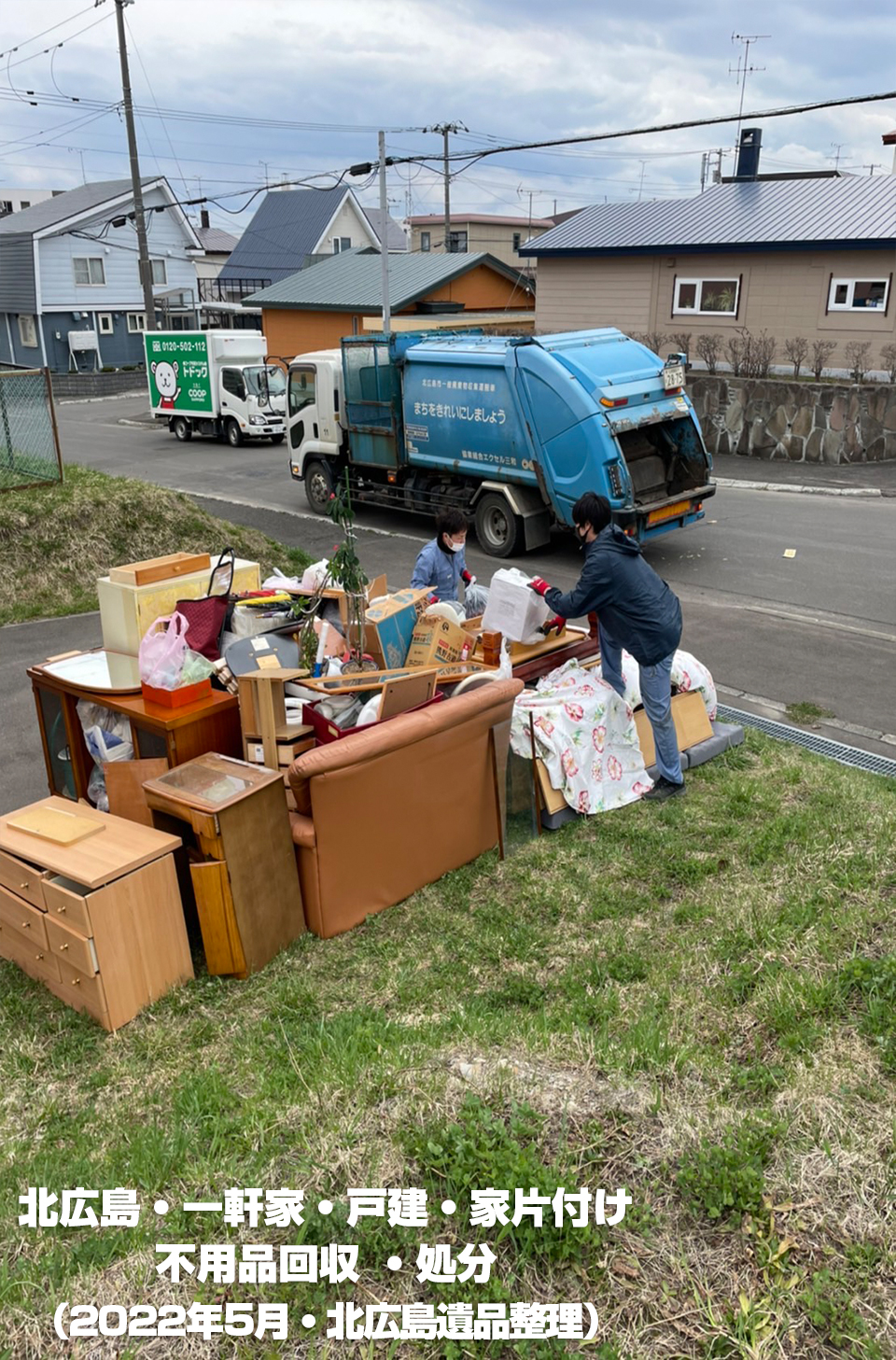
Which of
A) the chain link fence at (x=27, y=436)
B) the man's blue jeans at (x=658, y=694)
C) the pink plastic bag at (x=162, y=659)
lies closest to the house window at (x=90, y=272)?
the chain link fence at (x=27, y=436)

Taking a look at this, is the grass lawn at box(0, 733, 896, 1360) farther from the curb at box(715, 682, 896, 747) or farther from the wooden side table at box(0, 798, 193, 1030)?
the curb at box(715, 682, 896, 747)

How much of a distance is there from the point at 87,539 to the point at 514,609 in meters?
7.36

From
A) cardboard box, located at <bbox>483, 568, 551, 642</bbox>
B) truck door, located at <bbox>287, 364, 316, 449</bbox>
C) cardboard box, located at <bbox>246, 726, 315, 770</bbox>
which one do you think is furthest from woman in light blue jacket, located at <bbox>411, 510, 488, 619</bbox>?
truck door, located at <bbox>287, 364, 316, 449</bbox>

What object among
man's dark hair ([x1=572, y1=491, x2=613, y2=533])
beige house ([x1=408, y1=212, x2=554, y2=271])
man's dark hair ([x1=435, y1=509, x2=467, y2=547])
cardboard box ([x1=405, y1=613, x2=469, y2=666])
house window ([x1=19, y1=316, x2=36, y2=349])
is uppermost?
beige house ([x1=408, y1=212, x2=554, y2=271])

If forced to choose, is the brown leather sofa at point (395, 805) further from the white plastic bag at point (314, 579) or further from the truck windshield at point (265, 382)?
the truck windshield at point (265, 382)

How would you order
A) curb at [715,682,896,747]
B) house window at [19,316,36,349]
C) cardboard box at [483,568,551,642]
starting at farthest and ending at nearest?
house window at [19,316,36,349], curb at [715,682,896,747], cardboard box at [483,568,551,642]

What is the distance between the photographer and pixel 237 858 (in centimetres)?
452

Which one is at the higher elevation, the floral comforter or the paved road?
the floral comforter

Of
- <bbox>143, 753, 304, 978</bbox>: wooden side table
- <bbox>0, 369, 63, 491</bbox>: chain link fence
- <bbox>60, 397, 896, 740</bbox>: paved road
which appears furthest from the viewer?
<bbox>0, 369, 63, 491</bbox>: chain link fence

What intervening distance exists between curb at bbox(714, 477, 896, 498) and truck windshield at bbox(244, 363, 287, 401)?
11293 millimetres

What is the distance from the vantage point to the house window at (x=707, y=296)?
75.1ft

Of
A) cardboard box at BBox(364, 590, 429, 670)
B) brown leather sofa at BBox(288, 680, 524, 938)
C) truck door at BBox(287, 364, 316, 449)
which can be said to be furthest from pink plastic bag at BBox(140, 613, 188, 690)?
truck door at BBox(287, 364, 316, 449)

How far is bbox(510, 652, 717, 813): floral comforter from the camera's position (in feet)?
19.3

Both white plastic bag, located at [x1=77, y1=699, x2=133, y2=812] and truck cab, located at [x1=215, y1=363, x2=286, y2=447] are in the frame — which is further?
truck cab, located at [x1=215, y1=363, x2=286, y2=447]
